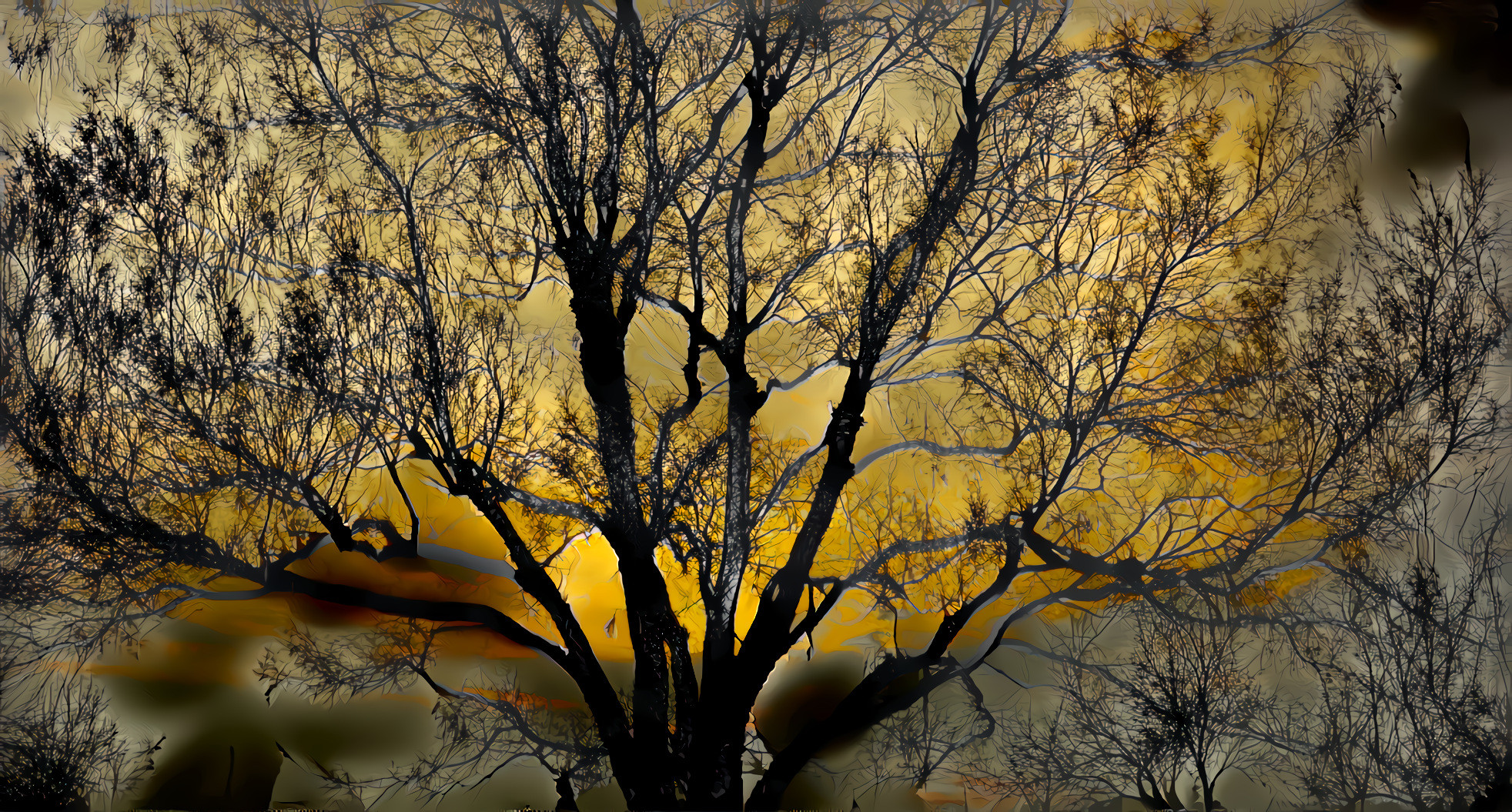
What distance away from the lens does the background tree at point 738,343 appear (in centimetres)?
359

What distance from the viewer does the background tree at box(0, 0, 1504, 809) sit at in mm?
3592

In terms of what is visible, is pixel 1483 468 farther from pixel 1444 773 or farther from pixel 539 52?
pixel 539 52

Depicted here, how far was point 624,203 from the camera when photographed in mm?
3604

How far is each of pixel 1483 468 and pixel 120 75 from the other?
496 cm

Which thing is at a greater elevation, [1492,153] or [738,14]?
[738,14]

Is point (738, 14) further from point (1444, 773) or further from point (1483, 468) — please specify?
point (1444, 773)

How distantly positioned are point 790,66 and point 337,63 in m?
1.56

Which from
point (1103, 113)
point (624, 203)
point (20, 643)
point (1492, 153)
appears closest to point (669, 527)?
point (624, 203)

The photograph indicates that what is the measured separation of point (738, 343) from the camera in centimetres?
361

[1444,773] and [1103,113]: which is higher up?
[1103,113]

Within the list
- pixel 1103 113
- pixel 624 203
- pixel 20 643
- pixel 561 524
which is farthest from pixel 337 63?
pixel 1103 113

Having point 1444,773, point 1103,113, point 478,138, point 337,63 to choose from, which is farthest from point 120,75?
point 1444,773

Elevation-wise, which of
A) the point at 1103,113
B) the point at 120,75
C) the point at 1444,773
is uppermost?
the point at 120,75

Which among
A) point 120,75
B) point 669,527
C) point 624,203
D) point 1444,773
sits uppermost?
point 120,75
